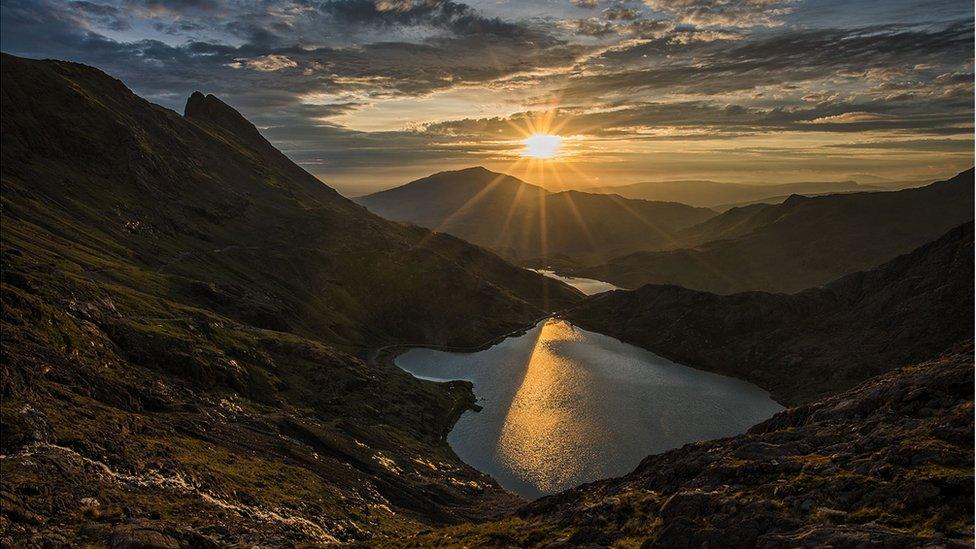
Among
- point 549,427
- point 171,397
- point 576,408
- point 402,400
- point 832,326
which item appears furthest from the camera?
point 832,326

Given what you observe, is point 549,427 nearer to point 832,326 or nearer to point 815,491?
point 815,491

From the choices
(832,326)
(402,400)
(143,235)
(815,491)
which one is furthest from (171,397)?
(832,326)

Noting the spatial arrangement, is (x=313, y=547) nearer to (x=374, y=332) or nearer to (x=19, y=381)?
(x=19, y=381)

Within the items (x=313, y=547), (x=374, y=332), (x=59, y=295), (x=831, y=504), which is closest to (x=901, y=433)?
(x=831, y=504)

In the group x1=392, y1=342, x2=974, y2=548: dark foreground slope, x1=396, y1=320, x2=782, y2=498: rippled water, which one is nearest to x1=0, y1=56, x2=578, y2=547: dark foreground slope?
x1=396, y1=320, x2=782, y2=498: rippled water

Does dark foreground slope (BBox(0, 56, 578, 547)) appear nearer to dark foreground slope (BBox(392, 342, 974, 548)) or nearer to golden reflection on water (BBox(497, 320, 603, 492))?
golden reflection on water (BBox(497, 320, 603, 492))

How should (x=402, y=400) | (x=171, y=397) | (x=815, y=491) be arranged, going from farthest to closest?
(x=402, y=400)
(x=171, y=397)
(x=815, y=491)
